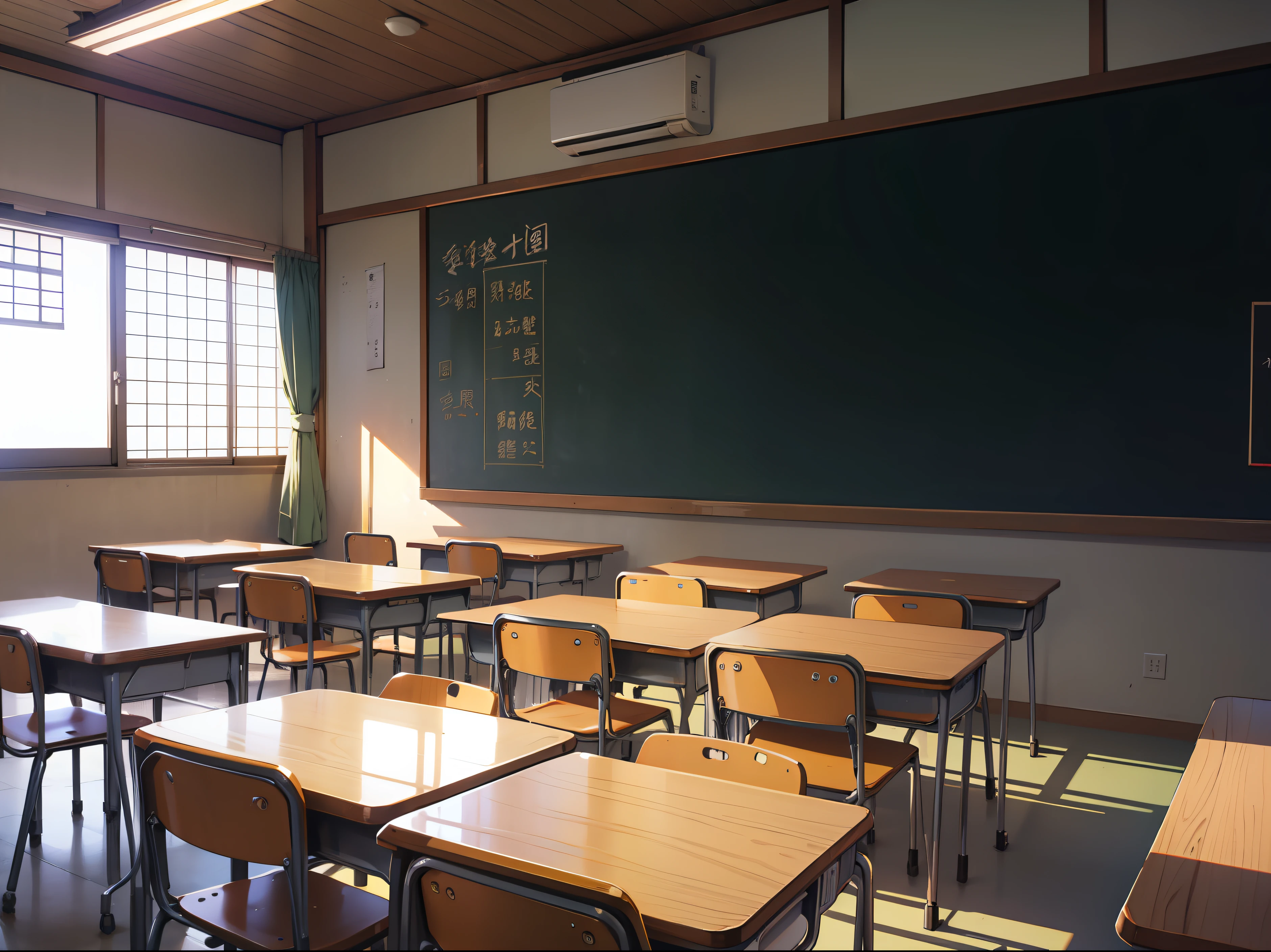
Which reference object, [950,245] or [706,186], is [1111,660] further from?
[706,186]

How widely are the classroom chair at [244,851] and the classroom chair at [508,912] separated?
0.97ft

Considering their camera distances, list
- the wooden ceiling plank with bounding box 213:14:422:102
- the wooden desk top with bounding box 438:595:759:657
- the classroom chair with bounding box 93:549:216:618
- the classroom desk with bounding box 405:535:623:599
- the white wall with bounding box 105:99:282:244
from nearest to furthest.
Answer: the wooden desk top with bounding box 438:595:759:657, the classroom chair with bounding box 93:549:216:618, the classroom desk with bounding box 405:535:623:599, the wooden ceiling plank with bounding box 213:14:422:102, the white wall with bounding box 105:99:282:244

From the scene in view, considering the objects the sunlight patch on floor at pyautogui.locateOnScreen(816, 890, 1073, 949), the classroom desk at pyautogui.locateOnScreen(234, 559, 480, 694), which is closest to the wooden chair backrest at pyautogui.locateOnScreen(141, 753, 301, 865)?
the sunlight patch on floor at pyautogui.locateOnScreen(816, 890, 1073, 949)

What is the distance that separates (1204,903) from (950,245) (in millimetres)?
3702

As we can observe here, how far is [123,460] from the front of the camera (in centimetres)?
593

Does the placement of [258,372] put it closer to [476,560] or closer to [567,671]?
[476,560]

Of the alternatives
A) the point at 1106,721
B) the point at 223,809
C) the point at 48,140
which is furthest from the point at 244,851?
the point at 48,140

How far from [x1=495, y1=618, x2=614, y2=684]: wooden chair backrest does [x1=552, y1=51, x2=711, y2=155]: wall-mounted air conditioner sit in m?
3.34

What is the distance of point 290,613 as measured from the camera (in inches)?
136

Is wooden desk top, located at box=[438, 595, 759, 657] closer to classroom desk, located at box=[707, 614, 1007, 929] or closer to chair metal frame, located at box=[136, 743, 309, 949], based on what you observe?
classroom desk, located at box=[707, 614, 1007, 929]

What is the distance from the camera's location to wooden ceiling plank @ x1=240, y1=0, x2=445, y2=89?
16.3 feet

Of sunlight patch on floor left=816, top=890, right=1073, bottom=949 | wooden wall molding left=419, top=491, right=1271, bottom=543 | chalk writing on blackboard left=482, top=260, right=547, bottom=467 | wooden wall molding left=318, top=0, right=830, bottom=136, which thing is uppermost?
wooden wall molding left=318, top=0, right=830, bottom=136

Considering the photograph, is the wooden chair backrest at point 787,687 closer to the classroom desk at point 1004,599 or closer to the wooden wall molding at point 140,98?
the classroom desk at point 1004,599

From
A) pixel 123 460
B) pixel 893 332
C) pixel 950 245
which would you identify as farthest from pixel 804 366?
pixel 123 460
